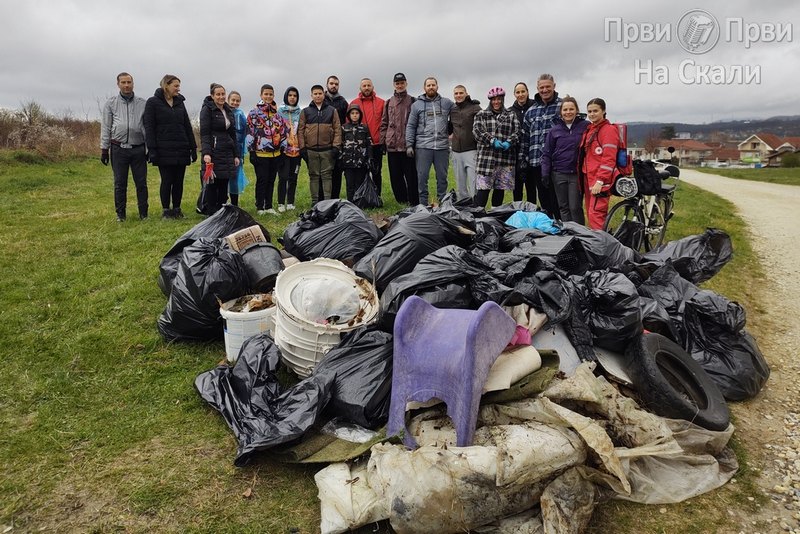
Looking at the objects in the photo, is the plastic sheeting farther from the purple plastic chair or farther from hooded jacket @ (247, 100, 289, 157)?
hooded jacket @ (247, 100, 289, 157)

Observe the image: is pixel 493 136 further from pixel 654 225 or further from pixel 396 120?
pixel 654 225

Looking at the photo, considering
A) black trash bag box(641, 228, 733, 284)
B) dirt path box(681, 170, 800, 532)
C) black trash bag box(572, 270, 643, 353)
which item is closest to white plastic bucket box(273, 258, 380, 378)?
black trash bag box(572, 270, 643, 353)

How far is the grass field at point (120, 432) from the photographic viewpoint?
2.14 metres

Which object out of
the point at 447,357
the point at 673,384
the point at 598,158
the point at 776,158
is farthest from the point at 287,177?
the point at 776,158

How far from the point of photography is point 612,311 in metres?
2.96

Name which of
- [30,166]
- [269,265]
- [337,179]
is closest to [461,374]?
[269,265]

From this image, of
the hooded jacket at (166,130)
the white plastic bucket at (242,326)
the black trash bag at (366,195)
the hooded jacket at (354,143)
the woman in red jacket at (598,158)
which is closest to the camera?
the white plastic bucket at (242,326)

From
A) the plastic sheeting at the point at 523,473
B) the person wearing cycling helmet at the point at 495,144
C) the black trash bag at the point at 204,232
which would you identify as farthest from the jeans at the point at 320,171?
the plastic sheeting at the point at 523,473

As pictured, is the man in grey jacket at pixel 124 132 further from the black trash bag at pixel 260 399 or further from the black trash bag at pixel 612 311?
the black trash bag at pixel 612 311

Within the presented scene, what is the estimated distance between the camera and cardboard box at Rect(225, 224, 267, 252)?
4.04 meters

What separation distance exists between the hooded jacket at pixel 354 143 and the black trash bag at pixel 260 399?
4332 mm

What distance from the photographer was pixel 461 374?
2.20m

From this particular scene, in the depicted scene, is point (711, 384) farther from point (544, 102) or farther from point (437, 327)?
point (544, 102)

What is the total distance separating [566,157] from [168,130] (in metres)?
4.80
